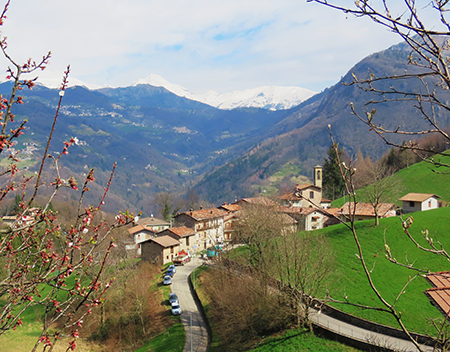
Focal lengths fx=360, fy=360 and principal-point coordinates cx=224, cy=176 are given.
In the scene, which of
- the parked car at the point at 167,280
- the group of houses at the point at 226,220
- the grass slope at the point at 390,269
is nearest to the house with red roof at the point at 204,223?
the group of houses at the point at 226,220

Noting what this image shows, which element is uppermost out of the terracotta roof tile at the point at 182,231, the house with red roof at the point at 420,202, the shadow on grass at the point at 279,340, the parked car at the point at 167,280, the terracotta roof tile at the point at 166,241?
the house with red roof at the point at 420,202

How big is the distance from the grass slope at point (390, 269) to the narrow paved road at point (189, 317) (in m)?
14.1

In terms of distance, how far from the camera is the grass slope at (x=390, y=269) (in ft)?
96.1

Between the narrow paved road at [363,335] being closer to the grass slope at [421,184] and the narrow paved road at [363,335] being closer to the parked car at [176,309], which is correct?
the parked car at [176,309]

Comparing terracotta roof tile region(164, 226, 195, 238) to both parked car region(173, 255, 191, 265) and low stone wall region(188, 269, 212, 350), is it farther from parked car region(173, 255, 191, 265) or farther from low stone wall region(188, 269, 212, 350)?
low stone wall region(188, 269, 212, 350)

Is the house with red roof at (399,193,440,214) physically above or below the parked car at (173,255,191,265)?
above

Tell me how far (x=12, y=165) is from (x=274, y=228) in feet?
132

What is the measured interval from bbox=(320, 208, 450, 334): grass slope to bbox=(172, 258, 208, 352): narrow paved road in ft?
46.3

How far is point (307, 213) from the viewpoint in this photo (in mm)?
66562

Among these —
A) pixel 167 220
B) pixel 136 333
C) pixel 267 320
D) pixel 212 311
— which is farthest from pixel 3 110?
pixel 167 220

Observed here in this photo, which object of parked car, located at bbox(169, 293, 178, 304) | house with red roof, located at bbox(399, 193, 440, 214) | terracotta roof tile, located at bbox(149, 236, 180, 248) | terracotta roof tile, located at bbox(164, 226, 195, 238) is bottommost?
parked car, located at bbox(169, 293, 178, 304)

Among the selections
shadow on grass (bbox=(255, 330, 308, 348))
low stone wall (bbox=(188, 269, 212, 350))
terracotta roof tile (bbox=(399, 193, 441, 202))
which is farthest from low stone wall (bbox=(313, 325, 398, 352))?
terracotta roof tile (bbox=(399, 193, 441, 202))

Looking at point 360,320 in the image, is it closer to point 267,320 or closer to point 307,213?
point 267,320

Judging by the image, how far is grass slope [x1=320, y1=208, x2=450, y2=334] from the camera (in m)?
29.3
